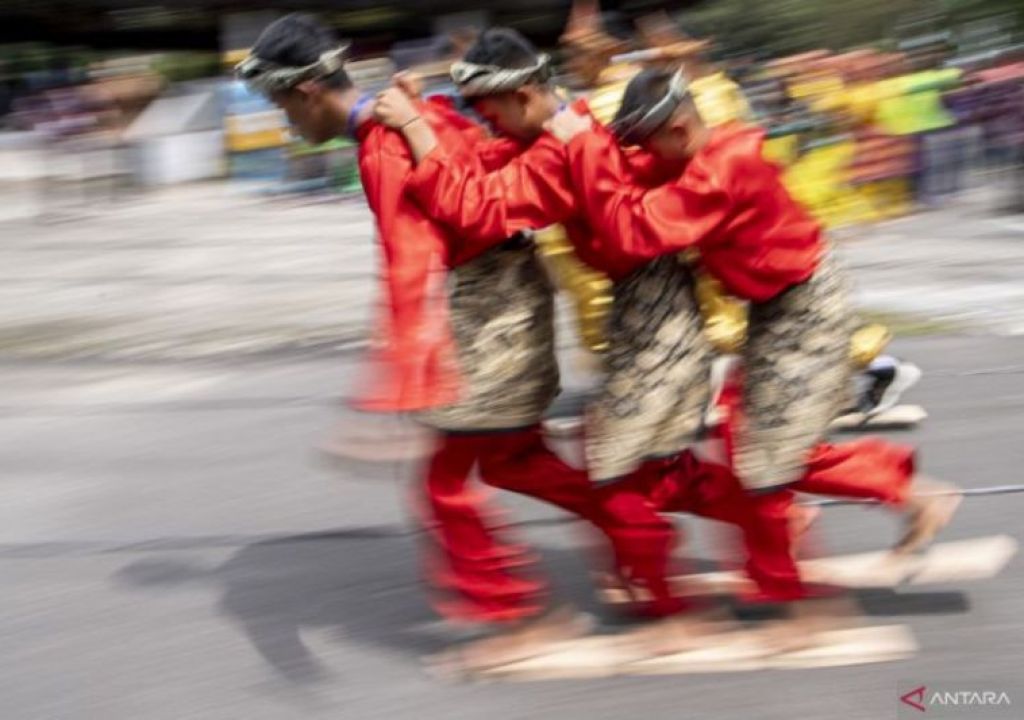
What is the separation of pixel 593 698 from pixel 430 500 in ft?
2.10

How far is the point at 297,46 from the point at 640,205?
2.88 feet

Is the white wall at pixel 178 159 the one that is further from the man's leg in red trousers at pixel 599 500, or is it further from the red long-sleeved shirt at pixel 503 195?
the red long-sleeved shirt at pixel 503 195

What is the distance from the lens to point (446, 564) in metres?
4.17

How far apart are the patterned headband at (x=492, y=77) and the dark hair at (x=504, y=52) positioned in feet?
0.04

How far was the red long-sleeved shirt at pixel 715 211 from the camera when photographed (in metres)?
3.65

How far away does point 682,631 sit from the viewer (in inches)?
159

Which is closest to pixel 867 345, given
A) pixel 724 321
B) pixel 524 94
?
pixel 724 321

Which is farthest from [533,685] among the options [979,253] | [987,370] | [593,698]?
[979,253]

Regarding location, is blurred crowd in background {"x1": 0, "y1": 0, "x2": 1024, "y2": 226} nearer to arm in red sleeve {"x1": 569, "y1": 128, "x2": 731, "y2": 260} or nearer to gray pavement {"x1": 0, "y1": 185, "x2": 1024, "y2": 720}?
gray pavement {"x1": 0, "y1": 185, "x2": 1024, "y2": 720}

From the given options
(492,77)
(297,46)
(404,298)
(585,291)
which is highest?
(297,46)

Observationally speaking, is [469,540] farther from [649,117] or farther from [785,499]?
[649,117]

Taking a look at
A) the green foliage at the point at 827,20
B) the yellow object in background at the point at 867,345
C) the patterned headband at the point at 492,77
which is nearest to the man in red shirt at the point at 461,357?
the patterned headband at the point at 492,77

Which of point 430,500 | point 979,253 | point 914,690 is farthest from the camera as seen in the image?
point 979,253

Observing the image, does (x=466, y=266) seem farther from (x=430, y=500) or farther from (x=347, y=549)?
(x=347, y=549)
